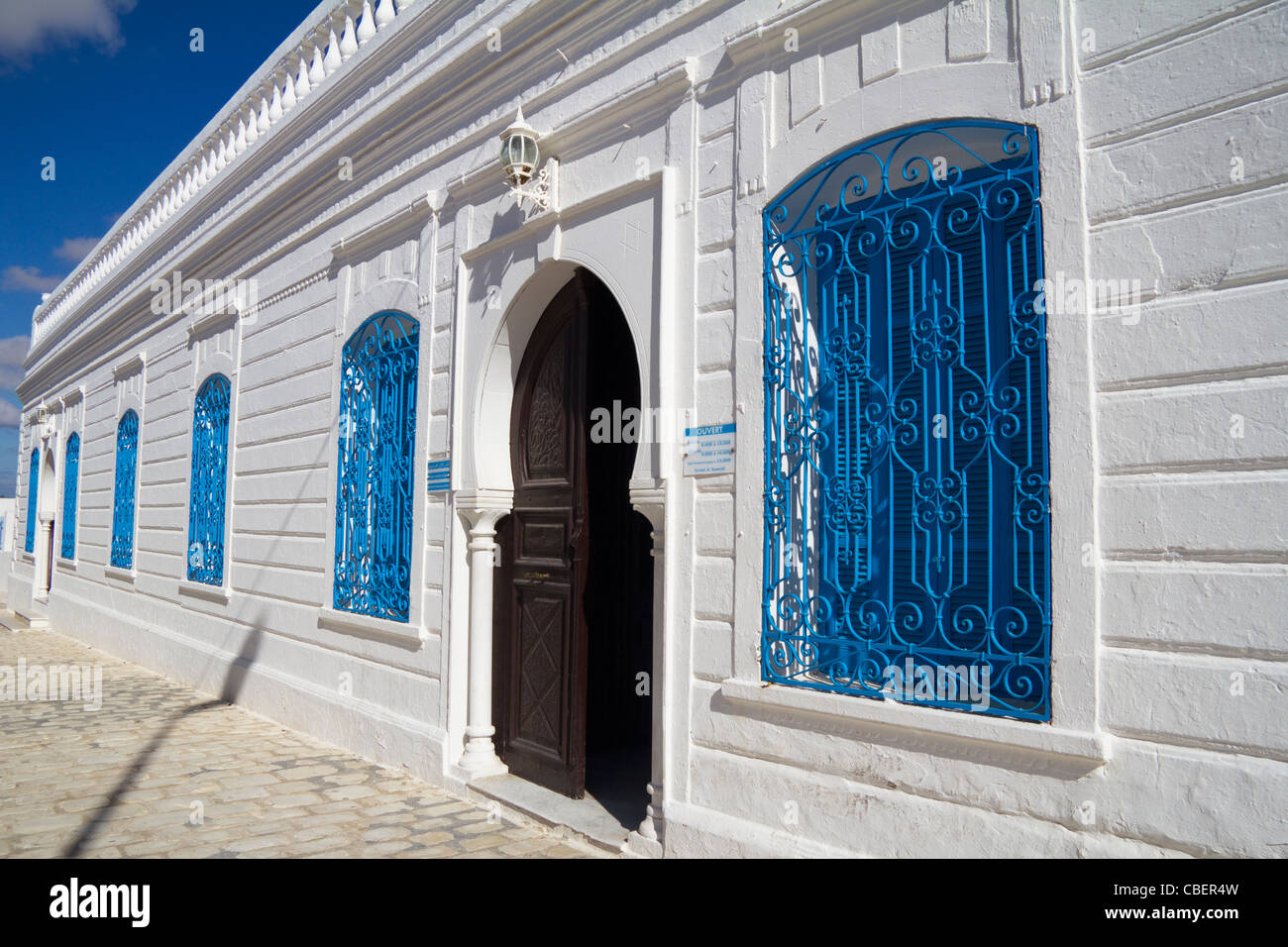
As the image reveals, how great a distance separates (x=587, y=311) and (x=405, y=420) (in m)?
1.92

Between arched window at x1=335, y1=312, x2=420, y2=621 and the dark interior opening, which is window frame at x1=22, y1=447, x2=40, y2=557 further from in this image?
the dark interior opening

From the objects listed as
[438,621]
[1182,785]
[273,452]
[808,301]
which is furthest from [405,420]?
[1182,785]

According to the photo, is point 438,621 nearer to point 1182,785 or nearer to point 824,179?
point 824,179

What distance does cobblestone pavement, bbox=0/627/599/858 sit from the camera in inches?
182

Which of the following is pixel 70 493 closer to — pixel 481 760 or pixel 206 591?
pixel 206 591

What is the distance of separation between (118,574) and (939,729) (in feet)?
40.5

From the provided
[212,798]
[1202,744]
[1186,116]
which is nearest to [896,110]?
[1186,116]

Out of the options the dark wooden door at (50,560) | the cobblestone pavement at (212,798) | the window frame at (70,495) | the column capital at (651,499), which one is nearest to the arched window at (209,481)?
the cobblestone pavement at (212,798)

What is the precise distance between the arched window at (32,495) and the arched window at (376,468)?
1368 cm

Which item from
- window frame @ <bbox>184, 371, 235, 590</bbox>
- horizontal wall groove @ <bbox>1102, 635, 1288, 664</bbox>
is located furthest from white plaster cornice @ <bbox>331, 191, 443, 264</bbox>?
horizontal wall groove @ <bbox>1102, 635, 1288, 664</bbox>

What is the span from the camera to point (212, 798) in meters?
5.46

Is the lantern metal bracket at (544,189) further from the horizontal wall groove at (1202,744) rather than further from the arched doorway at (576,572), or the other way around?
the horizontal wall groove at (1202,744)

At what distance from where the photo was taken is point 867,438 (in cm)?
368
